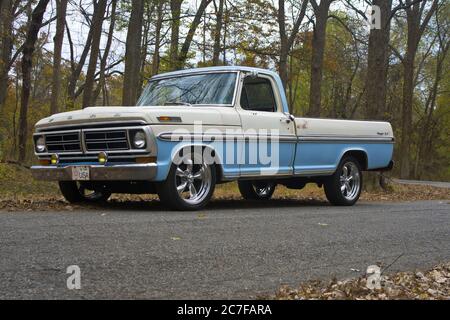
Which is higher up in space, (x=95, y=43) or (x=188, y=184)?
(x=95, y=43)

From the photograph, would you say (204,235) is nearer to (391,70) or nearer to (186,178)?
(186,178)

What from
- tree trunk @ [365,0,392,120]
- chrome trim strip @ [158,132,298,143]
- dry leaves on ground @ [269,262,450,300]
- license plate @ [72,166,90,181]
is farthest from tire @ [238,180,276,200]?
dry leaves on ground @ [269,262,450,300]

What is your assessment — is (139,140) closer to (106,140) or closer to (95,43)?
(106,140)

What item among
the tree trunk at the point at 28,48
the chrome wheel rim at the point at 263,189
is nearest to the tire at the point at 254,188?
the chrome wheel rim at the point at 263,189

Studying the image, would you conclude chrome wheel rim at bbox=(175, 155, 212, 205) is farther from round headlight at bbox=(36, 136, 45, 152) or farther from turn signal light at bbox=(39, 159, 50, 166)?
round headlight at bbox=(36, 136, 45, 152)

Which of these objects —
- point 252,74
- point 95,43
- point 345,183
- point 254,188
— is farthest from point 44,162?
point 95,43

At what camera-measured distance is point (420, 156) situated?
170 feet

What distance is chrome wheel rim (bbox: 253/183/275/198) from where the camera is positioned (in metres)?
11.6

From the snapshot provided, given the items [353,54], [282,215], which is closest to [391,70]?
[353,54]

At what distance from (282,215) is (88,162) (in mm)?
2710

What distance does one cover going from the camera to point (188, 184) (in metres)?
8.15

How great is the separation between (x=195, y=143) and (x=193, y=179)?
1.70 ft

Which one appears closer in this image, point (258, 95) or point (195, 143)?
point (195, 143)

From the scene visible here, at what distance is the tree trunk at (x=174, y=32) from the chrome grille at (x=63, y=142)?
659 inches
